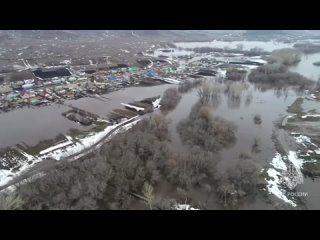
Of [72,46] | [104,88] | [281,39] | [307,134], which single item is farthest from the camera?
[281,39]

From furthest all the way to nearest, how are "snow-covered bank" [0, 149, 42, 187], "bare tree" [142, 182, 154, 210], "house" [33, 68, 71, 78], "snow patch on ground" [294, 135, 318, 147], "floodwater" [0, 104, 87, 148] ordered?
"house" [33, 68, 71, 78], "floodwater" [0, 104, 87, 148], "snow patch on ground" [294, 135, 318, 147], "snow-covered bank" [0, 149, 42, 187], "bare tree" [142, 182, 154, 210]

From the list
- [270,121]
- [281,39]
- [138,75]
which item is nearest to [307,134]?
[270,121]

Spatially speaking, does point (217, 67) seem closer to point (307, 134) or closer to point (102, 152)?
point (307, 134)

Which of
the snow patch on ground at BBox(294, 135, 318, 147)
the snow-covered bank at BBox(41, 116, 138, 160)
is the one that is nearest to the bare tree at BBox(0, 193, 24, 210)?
the snow-covered bank at BBox(41, 116, 138, 160)

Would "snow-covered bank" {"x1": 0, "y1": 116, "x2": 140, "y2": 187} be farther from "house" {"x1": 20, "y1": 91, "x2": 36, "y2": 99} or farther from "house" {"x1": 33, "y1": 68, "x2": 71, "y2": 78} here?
"house" {"x1": 33, "y1": 68, "x2": 71, "y2": 78}

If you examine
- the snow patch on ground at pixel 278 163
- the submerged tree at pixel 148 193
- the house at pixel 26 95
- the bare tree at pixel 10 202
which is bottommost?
the house at pixel 26 95

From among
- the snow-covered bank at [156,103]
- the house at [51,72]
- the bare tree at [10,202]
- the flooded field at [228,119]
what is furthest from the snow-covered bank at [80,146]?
the house at [51,72]

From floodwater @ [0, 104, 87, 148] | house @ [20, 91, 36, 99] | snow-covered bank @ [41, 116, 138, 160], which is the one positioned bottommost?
floodwater @ [0, 104, 87, 148]

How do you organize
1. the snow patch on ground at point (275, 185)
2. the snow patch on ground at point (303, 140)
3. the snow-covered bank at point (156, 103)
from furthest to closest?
the snow-covered bank at point (156, 103), the snow patch on ground at point (303, 140), the snow patch on ground at point (275, 185)

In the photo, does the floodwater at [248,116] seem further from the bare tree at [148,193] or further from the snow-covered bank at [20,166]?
the snow-covered bank at [20,166]
